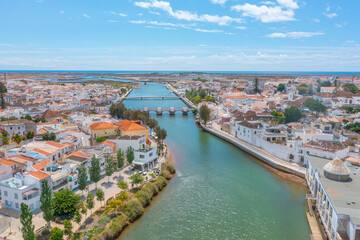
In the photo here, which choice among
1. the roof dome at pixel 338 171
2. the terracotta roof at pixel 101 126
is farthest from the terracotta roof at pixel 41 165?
the roof dome at pixel 338 171

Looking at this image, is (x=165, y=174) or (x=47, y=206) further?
(x=165, y=174)

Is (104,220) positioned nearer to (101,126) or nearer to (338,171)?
(338,171)

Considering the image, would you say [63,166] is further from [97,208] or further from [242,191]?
[242,191]

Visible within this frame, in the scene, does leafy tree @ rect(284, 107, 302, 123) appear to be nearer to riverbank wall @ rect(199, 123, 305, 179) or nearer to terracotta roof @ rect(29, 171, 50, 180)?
riverbank wall @ rect(199, 123, 305, 179)

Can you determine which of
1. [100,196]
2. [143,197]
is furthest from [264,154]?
[100,196]

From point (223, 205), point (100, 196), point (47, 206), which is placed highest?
point (47, 206)

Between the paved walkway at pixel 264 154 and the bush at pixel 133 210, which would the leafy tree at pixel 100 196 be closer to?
the bush at pixel 133 210

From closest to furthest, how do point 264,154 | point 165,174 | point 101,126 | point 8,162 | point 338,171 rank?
1. point 338,171
2. point 8,162
3. point 165,174
4. point 264,154
5. point 101,126
